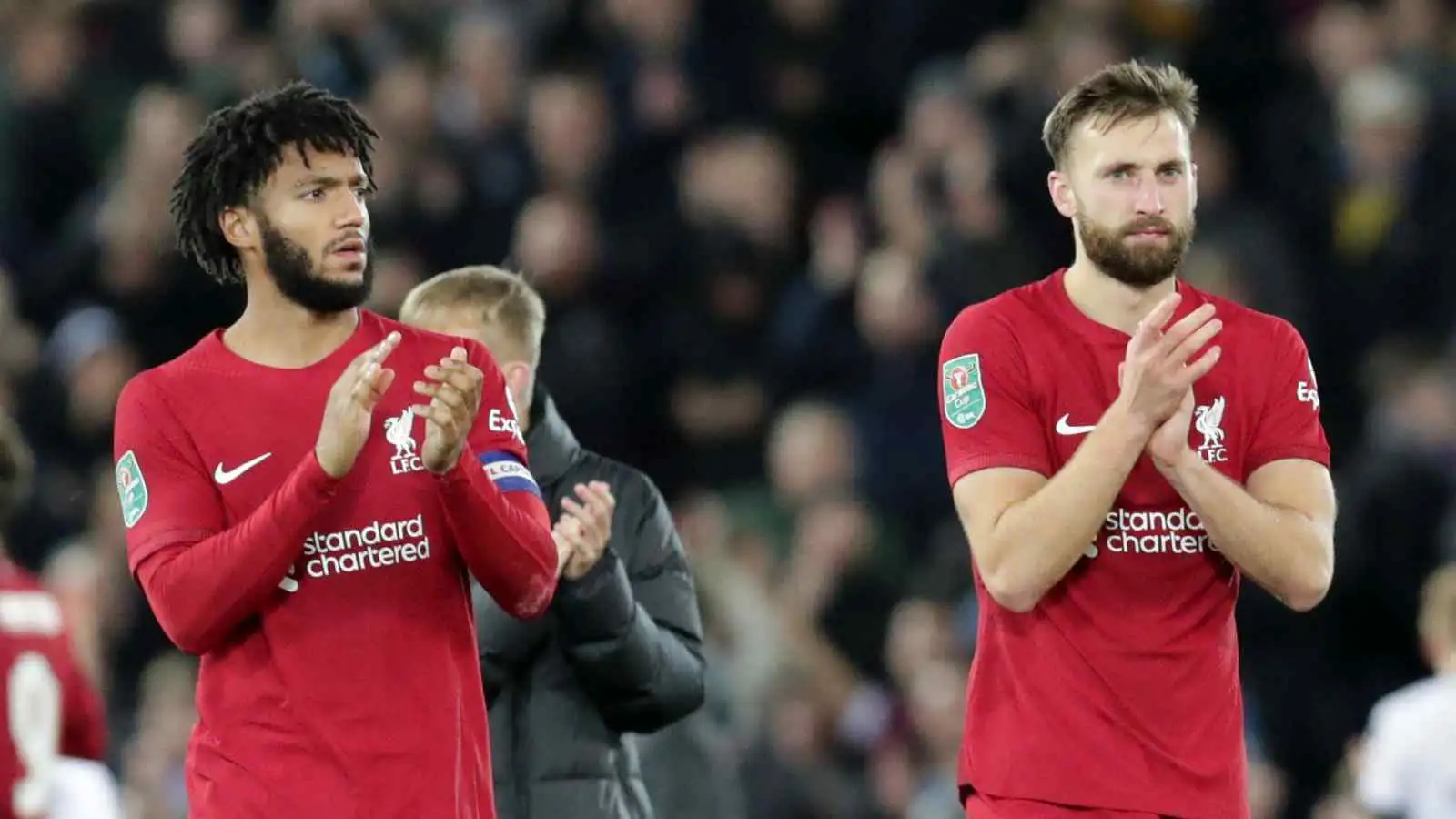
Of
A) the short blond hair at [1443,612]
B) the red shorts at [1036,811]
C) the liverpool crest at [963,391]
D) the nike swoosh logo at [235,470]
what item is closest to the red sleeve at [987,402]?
the liverpool crest at [963,391]

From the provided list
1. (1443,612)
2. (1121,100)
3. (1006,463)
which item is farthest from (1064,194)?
(1443,612)

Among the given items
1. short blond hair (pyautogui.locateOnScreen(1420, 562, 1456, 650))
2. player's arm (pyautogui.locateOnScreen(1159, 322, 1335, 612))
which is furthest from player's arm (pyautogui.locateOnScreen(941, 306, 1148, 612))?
short blond hair (pyautogui.locateOnScreen(1420, 562, 1456, 650))

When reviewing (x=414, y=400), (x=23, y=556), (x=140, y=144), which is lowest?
(x=23, y=556)

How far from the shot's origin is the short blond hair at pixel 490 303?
18.5 feet

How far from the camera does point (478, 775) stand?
484cm

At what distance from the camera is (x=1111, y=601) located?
4.86 meters

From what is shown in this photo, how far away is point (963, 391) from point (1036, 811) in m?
0.78

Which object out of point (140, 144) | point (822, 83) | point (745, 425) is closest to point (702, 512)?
point (745, 425)

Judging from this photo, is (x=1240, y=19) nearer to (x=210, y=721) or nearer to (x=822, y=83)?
(x=822, y=83)

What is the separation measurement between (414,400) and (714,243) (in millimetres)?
6461

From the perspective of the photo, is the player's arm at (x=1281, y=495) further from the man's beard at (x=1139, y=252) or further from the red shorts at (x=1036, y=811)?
the red shorts at (x=1036, y=811)

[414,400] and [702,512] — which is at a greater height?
[414,400]

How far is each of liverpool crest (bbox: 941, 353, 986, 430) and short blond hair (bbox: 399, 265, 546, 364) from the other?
0.99 m

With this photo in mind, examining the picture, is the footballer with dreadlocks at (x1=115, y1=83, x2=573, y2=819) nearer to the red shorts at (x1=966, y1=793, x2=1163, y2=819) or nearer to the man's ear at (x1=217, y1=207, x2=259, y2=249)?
the man's ear at (x1=217, y1=207, x2=259, y2=249)
